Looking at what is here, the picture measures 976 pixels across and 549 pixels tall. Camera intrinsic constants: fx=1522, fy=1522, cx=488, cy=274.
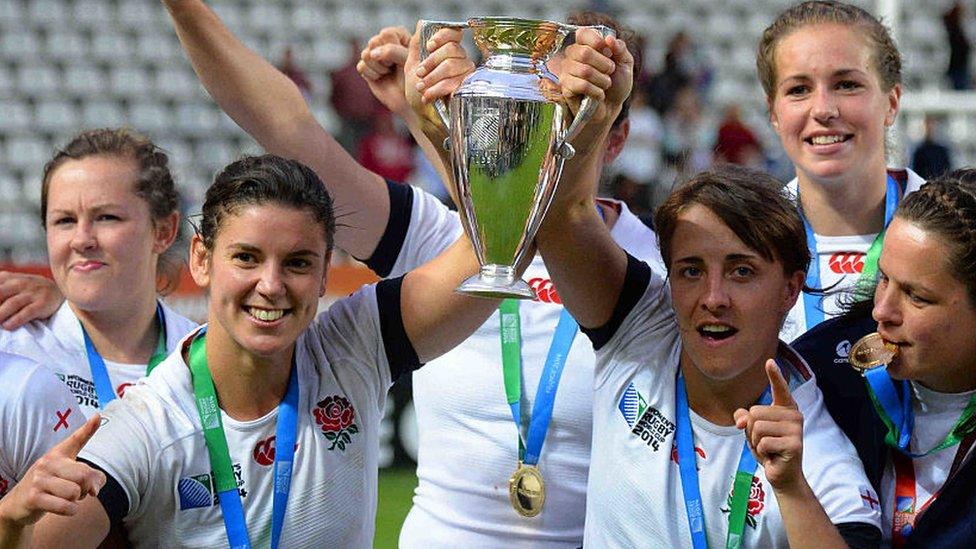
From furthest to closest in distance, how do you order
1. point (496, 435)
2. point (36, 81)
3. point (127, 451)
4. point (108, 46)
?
point (108, 46) < point (36, 81) < point (496, 435) < point (127, 451)

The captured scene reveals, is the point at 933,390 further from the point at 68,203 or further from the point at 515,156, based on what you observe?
the point at 68,203

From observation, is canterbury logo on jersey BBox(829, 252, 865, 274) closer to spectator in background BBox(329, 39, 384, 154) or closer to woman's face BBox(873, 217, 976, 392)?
woman's face BBox(873, 217, 976, 392)

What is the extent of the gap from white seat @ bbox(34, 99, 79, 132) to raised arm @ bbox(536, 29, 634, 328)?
10031mm

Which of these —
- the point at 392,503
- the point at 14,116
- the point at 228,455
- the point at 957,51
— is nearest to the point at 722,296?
the point at 228,455

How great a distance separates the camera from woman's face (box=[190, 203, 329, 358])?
2.85 metres

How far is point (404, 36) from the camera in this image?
334 centimetres

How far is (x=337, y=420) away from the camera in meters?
2.98

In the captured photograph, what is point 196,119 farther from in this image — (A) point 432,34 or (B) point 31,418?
(A) point 432,34

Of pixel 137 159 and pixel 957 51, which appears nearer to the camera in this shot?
pixel 137 159

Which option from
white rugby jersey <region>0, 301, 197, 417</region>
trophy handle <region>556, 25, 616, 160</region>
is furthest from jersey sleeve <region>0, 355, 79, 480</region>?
trophy handle <region>556, 25, 616, 160</region>

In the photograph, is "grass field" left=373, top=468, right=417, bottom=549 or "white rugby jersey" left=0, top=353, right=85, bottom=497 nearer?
"white rugby jersey" left=0, top=353, right=85, bottom=497

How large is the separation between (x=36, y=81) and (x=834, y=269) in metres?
9.93

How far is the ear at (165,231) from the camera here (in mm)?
3793

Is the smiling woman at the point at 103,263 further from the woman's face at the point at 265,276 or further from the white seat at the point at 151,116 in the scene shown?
the white seat at the point at 151,116
